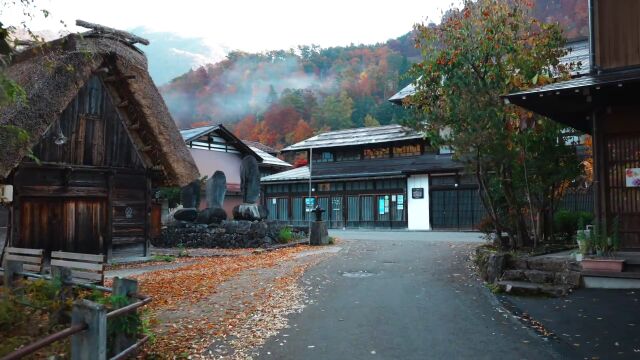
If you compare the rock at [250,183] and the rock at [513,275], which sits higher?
→ the rock at [250,183]

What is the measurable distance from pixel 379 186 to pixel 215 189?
39.7 ft

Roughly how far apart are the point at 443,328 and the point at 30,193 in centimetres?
1072

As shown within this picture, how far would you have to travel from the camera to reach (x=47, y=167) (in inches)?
494

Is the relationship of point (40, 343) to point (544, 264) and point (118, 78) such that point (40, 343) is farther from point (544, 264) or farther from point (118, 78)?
point (118, 78)

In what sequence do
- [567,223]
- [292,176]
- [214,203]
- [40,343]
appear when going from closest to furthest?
[40,343] < [567,223] < [214,203] < [292,176]

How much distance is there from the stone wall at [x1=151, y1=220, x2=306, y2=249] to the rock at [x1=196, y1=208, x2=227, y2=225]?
0.44 meters

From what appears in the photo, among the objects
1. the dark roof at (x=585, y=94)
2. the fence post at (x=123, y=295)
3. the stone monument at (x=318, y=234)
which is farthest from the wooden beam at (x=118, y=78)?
the dark roof at (x=585, y=94)

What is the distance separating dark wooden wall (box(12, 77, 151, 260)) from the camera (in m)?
12.5

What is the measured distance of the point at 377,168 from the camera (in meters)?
30.2

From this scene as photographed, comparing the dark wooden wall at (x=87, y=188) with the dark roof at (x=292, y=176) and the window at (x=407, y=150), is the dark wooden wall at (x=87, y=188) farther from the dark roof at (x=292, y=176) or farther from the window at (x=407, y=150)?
the window at (x=407, y=150)

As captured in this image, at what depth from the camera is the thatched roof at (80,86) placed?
11.1 metres

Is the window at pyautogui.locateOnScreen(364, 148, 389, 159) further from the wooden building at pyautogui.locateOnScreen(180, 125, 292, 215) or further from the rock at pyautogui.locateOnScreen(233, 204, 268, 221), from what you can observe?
the rock at pyautogui.locateOnScreen(233, 204, 268, 221)

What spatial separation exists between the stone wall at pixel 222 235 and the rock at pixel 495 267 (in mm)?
10001

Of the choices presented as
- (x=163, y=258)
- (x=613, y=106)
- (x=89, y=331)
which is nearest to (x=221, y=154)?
(x=163, y=258)
